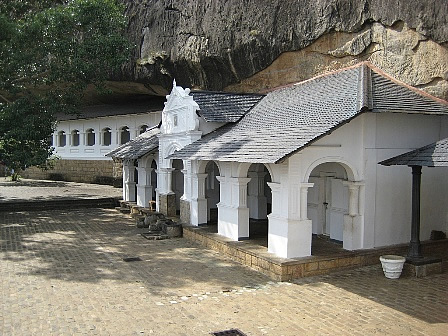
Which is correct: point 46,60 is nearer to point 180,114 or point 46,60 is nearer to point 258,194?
point 180,114

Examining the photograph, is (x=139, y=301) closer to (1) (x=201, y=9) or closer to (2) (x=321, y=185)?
(2) (x=321, y=185)

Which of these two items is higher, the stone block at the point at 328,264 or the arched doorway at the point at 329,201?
the arched doorway at the point at 329,201

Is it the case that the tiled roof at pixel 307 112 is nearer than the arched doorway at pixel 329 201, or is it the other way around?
the tiled roof at pixel 307 112

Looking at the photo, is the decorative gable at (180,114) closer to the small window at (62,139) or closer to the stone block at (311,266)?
the stone block at (311,266)

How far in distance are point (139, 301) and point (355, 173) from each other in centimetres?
596

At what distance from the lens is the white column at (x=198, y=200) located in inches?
608

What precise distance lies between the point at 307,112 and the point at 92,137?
26.2 m

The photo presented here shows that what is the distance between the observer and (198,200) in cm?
1546

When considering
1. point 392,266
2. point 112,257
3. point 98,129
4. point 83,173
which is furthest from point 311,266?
point 83,173

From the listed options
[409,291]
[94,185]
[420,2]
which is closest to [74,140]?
[94,185]

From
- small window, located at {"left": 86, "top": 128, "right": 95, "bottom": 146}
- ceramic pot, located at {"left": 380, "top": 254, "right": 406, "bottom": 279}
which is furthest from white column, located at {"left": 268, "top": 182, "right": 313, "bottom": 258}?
small window, located at {"left": 86, "top": 128, "right": 95, "bottom": 146}

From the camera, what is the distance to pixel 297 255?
1078 centimetres

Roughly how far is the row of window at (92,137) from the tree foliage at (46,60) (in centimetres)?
1080

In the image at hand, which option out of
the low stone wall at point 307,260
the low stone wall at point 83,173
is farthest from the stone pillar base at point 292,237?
the low stone wall at point 83,173
